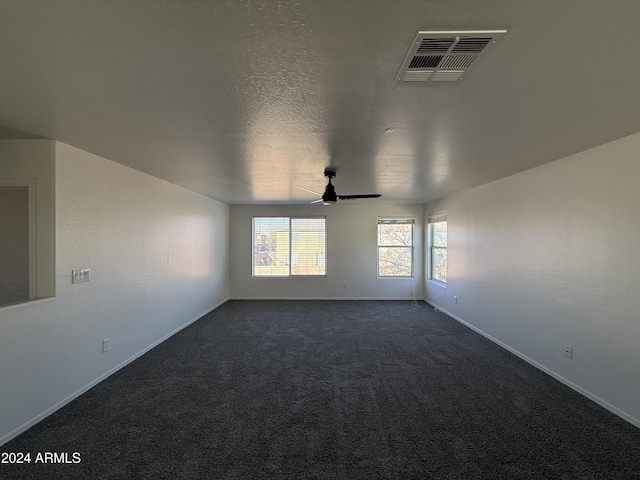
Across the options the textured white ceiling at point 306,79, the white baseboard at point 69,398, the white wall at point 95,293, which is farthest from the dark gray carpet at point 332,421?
the textured white ceiling at point 306,79

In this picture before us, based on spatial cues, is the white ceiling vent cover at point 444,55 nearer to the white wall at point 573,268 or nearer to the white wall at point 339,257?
the white wall at point 573,268

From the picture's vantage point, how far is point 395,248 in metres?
7.27

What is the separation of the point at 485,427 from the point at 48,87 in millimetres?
3711

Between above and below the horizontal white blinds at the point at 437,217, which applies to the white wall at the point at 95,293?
below

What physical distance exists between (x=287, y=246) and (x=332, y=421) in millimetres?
5104

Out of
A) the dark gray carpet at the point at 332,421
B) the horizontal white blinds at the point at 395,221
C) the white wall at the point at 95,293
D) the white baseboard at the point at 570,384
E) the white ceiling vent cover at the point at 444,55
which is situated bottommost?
the dark gray carpet at the point at 332,421

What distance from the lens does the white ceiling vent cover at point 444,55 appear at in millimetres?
1245

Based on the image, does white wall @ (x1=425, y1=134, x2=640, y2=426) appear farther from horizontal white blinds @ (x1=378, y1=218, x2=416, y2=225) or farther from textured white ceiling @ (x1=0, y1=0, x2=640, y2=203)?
horizontal white blinds @ (x1=378, y1=218, x2=416, y2=225)

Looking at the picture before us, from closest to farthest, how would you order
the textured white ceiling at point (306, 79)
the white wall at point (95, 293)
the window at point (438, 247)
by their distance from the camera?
the textured white ceiling at point (306, 79), the white wall at point (95, 293), the window at point (438, 247)

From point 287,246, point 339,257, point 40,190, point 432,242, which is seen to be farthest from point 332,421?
point 432,242

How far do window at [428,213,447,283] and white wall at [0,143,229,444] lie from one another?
5.06 metres

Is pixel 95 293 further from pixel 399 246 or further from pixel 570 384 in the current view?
pixel 399 246

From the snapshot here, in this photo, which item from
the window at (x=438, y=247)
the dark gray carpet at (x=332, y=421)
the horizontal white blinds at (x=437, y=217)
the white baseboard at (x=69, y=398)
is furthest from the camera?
the window at (x=438, y=247)

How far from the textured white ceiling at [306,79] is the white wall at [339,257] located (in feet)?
13.7
